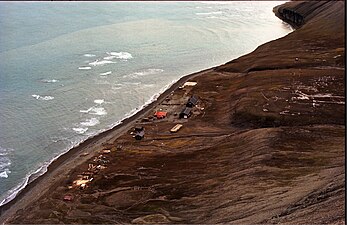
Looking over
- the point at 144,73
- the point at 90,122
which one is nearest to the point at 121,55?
the point at 144,73

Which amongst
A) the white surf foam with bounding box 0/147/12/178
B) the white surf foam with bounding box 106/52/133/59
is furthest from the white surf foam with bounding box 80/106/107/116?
the white surf foam with bounding box 106/52/133/59

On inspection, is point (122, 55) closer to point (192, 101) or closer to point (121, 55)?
point (121, 55)

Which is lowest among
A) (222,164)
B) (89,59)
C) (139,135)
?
(222,164)

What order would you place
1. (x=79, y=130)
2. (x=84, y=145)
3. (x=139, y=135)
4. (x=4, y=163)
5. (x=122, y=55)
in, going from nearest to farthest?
(x=4, y=163) < (x=139, y=135) < (x=84, y=145) < (x=79, y=130) < (x=122, y=55)

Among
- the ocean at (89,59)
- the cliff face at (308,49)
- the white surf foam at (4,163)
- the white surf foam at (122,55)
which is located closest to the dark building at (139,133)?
the ocean at (89,59)

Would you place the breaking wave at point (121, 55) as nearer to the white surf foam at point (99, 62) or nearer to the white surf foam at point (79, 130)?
the white surf foam at point (99, 62)
